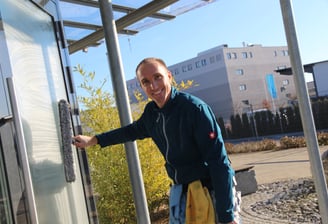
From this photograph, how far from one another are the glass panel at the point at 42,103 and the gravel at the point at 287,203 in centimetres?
449

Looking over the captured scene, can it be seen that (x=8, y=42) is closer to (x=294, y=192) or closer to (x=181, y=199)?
(x=181, y=199)

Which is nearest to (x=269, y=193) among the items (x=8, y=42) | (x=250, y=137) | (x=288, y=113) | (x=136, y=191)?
(x=136, y=191)

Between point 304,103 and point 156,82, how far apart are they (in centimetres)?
154

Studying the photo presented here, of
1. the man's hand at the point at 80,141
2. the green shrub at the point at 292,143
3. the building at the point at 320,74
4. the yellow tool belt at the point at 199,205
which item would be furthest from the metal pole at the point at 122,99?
the building at the point at 320,74

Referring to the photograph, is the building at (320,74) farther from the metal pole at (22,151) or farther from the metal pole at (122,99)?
the metal pole at (22,151)

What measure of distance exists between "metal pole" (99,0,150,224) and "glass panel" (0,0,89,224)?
1.14 m

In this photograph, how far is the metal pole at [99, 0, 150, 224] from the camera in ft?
12.2

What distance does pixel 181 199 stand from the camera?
2.32m

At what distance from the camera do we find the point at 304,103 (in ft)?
10.8

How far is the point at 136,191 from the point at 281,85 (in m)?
71.5

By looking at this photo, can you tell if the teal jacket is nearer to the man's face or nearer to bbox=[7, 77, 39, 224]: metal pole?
the man's face

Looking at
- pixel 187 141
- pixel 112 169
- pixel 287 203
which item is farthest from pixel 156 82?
pixel 287 203

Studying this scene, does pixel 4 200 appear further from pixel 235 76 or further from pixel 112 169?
pixel 235 76

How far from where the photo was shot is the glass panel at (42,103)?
6.88ft
